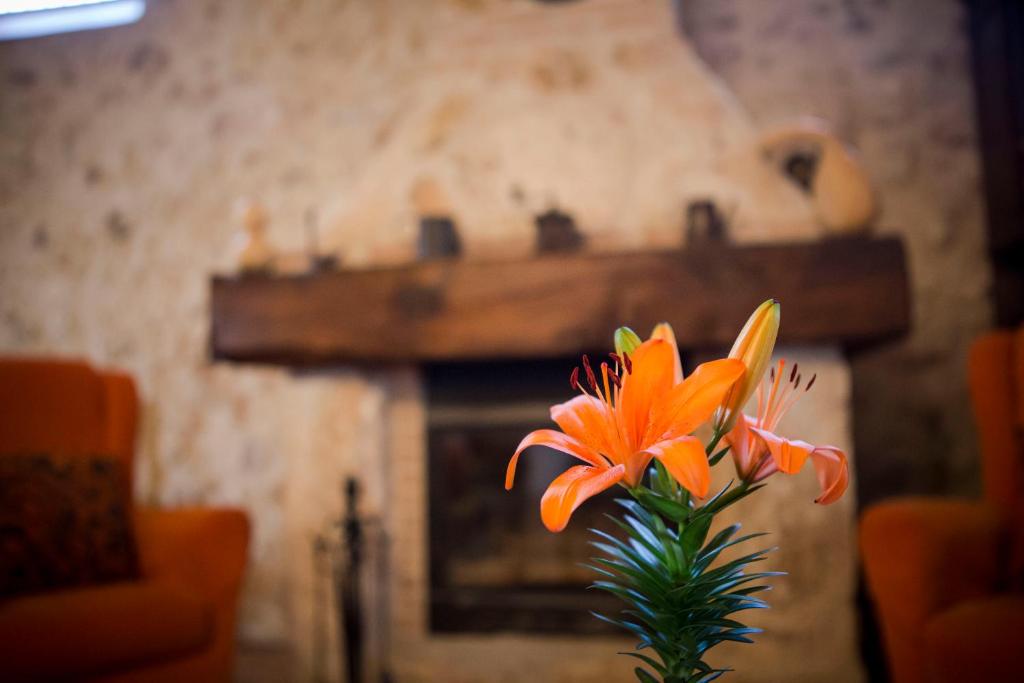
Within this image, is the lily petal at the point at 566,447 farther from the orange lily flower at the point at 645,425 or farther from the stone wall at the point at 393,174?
the stone wall at the point at 393,174

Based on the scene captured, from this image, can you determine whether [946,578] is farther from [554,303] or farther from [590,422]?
[590,422]

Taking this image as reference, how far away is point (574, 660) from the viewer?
2.45 metres

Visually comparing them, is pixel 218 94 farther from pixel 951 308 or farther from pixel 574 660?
pixel 951 308

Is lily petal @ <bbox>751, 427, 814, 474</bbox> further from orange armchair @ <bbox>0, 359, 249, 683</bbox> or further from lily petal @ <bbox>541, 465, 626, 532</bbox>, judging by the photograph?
orange armchair @ <bbox>0, 359, 249, 683</bbox>

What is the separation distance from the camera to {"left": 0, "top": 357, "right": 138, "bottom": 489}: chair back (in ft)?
6.88

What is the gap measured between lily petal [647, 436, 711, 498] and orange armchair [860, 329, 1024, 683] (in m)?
1.09

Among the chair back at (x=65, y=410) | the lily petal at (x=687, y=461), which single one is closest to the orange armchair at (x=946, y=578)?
the lily petal at (x=687, y=461)

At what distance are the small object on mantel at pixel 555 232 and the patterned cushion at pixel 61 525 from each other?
134 cm

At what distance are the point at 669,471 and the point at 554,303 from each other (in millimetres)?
1790

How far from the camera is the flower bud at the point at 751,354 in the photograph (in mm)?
565

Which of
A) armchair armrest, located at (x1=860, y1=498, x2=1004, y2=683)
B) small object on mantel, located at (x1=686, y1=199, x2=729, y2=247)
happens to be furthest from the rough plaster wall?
armchair armrest, located at (x1=860, y1=498, x2=1004, y2=683)

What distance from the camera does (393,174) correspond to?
2.72 metres

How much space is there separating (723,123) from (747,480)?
2145mm

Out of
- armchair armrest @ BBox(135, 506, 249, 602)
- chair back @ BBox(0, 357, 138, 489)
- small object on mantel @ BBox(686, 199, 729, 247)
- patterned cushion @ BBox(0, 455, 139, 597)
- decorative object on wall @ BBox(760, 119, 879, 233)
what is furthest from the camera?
small object on mantel @ BBox(686, 199, 729, 247)
